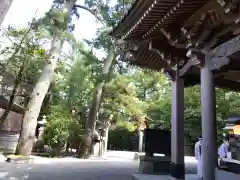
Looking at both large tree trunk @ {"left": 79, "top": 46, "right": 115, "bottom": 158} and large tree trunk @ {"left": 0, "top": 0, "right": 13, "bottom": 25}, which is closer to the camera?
large tree trunk @ {"left": 0, "top": 0, "right": 13, "bottom": 25}

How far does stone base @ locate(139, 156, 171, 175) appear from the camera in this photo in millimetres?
8836

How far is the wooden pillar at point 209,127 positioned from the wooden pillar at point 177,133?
68.2 inches

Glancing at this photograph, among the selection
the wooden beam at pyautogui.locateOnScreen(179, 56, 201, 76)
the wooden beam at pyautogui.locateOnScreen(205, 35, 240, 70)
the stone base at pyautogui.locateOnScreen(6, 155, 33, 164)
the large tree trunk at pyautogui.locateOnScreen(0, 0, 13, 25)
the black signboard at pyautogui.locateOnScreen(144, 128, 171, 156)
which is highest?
the large tree trunk at pyautogui.locateOnScreen(0, 0, 13, 25)

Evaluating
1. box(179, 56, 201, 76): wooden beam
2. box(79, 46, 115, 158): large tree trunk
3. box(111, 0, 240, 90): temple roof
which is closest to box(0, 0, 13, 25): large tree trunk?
box(111, 0, 240, 90): temple roof

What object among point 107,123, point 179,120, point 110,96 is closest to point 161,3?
point 179,120

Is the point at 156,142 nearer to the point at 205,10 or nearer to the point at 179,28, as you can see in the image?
the point at 179,28

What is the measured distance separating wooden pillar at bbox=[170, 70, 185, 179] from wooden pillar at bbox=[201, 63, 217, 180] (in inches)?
68.2

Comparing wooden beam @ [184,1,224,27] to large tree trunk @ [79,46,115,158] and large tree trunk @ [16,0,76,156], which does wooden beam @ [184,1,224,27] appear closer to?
large tree trunk @ [16,0,76,156]

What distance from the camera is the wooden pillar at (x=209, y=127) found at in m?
5.24

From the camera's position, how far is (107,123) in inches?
810

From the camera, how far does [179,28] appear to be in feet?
20.0

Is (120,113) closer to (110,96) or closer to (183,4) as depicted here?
(110,96)

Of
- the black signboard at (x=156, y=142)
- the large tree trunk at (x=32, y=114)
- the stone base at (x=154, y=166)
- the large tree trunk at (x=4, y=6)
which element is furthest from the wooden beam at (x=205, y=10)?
the large tree trunk at (x=32, y=114)

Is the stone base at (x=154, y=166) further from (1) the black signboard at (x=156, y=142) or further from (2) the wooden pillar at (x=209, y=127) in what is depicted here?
(2) the wooden pillar at (x=209, y=127)
